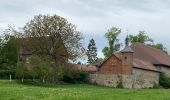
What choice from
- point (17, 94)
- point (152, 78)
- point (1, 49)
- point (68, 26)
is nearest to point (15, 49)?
point (1, 49)

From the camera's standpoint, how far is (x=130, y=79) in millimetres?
82188

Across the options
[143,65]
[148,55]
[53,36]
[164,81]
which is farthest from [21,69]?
[148,55]

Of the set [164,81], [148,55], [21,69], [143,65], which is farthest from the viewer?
[148,55]

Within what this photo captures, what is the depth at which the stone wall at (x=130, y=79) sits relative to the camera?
3241 inches

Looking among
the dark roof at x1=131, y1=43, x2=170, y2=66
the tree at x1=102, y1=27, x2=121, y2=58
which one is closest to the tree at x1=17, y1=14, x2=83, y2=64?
the dark roof at x1=131, y1=43, x2=170, y2=66

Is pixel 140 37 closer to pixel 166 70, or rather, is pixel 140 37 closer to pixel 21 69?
pixel 166 70

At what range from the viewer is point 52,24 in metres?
75.8

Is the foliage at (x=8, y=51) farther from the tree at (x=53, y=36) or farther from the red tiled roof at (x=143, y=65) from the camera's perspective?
the red tiled roof at (x=143, y=65)

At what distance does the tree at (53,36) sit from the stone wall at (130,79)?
10.7m

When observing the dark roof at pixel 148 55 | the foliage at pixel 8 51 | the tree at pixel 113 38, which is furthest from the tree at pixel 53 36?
the tree at pixel 113 38

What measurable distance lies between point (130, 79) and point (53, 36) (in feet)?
53.5

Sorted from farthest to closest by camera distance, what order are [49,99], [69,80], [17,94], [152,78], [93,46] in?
[93,46]
[152,78]
[69,80]
[17,94]
[49,99]

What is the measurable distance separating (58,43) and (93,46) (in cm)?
9947

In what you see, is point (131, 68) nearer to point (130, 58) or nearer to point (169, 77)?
point (130, 58)
